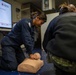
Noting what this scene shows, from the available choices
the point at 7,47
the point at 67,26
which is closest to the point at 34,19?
the point at 7,47

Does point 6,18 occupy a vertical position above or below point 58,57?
above

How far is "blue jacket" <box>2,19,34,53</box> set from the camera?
2248mm

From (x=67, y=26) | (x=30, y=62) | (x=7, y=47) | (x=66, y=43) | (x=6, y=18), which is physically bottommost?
(x=30, y=62)

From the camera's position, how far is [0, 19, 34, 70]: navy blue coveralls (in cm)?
226

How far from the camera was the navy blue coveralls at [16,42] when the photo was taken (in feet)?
7.42

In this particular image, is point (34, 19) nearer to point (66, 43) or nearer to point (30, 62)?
point (30, 62)

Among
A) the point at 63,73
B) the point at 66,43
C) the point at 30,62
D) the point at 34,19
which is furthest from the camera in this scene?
the point at 34,19

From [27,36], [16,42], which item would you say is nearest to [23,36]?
[27,36]

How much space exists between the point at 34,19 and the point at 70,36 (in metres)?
1.35

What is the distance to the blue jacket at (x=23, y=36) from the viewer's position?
2248mm

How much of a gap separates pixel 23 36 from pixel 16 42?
0.85ft

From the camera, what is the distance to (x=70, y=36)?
1089 mm

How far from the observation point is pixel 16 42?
2430mm

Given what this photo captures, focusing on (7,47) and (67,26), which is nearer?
(67,26)
